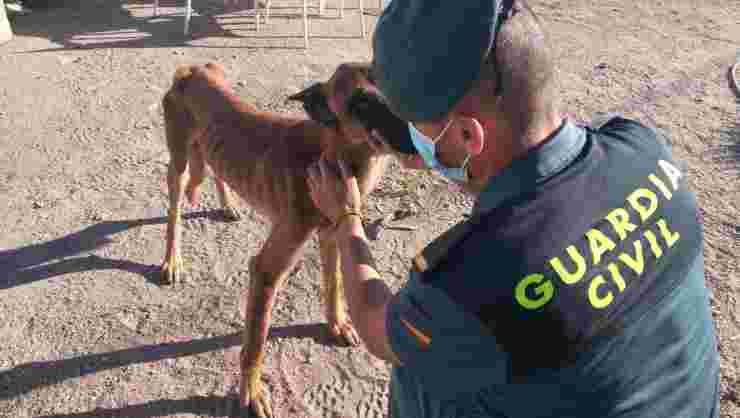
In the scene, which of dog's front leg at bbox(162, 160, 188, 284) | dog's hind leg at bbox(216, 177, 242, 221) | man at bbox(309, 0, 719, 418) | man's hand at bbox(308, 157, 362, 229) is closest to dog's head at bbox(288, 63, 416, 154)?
man's hand at bbox(308, 157, 362, 229)

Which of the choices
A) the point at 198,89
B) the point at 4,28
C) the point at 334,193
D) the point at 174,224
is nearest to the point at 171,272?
the point at 174,224

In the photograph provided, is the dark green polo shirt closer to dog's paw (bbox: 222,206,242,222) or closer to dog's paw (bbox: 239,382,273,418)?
dog's paw (bbox: 239,382,273,418)

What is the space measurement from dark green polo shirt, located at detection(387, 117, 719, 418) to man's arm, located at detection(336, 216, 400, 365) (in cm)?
25

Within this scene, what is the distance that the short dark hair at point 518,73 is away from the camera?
1.59 meters

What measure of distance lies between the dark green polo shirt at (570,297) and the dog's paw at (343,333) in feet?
8.70

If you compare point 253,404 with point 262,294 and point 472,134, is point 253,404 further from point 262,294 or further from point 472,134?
point 472,134

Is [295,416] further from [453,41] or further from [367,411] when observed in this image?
[453,41]

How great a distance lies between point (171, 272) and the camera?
4.94 meters

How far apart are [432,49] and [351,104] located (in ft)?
5.53

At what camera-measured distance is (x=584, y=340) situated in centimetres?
151

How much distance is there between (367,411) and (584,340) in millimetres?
2643

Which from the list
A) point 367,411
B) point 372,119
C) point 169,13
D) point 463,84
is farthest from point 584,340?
point 169,13

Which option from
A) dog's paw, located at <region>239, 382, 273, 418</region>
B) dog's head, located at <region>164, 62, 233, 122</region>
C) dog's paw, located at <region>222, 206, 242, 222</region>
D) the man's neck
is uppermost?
the man's neck

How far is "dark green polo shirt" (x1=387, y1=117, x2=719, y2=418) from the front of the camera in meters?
1.50
